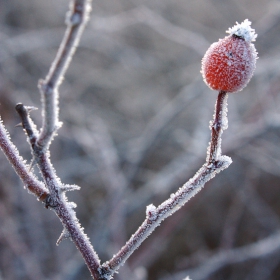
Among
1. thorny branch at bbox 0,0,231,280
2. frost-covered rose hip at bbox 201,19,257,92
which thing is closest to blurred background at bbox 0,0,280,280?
thorny branch at bbox 0,0,231,280

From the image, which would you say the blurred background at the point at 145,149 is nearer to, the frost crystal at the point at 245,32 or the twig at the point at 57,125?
the twig at the point at 57,125

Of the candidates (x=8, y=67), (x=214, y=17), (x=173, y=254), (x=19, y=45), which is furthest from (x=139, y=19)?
(x=214, y=17)

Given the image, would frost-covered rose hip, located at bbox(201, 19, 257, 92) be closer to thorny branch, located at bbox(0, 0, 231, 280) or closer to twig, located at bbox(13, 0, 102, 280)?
thorny branch, located at bbox(0, 0, 231, 280)

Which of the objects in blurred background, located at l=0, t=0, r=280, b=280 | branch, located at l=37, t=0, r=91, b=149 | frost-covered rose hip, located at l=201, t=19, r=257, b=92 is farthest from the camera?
blurred background, located at l=0, t=0, r=280, b=280

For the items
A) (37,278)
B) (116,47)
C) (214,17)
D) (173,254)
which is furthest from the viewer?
(214,17)

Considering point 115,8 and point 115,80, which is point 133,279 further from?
point 115,8

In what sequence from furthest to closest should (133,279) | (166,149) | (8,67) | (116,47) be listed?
(166,149), (116,47), (8,67), (133,279)

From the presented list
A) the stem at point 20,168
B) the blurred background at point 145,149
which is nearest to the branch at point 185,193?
the stem at point 20,168
